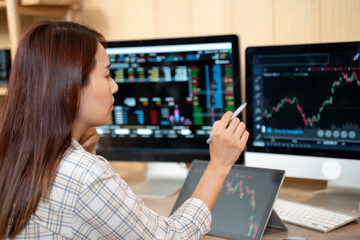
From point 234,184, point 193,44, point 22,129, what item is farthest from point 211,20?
point 22,129

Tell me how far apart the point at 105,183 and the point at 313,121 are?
0.73 m

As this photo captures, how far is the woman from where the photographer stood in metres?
0.86

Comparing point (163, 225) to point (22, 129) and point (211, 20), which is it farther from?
point (211, 20)

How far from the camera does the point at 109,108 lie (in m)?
0.99

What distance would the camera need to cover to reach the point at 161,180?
1700 millimetres

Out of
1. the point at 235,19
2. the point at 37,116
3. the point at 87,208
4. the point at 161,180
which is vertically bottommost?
the point at 161,180

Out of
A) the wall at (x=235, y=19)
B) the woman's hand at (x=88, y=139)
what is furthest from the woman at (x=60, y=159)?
the wall at (x=235, y=19)

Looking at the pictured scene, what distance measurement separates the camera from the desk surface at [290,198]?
1137 mm

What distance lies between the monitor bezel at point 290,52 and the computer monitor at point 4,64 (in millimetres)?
997

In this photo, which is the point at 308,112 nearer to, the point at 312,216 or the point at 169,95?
the point at 312,216

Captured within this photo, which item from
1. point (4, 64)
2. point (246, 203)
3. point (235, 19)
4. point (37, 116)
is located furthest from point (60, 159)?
point (4, 64)

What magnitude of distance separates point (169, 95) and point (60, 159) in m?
0.72

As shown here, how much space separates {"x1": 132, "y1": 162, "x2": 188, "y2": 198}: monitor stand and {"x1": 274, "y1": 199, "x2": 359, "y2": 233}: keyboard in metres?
0.40

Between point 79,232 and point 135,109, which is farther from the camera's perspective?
point 135,109
